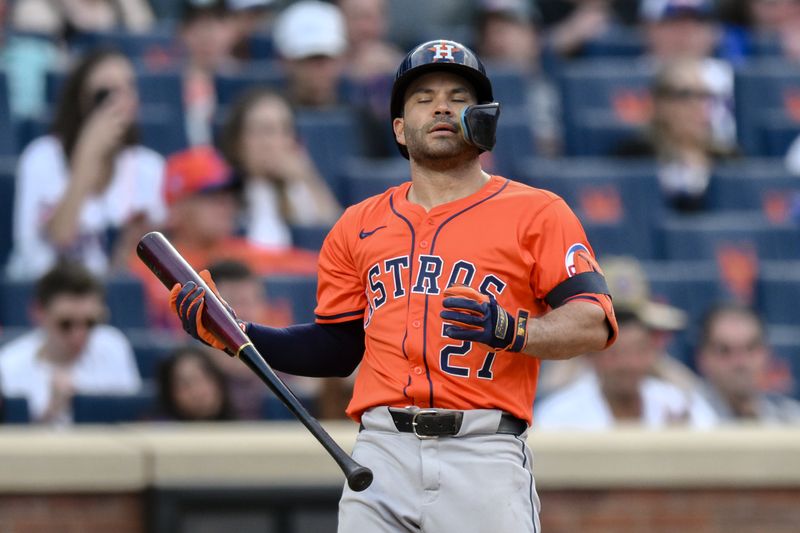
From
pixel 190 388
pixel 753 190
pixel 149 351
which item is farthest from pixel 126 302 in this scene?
pixel 753 190

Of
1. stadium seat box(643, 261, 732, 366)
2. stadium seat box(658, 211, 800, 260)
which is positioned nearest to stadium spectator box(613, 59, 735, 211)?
stadium seat box(658, 211, 800, 260)

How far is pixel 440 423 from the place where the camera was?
325cm

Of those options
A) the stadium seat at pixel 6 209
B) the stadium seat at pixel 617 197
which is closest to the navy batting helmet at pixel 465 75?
the stadium seat at pixel 6 209

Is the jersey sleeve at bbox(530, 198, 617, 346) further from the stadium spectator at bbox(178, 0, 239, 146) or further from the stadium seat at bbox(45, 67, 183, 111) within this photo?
the stadium seat at bbox(45, 67, 183, 111)

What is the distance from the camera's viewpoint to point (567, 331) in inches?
124

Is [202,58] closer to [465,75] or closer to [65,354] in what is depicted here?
[65,354]

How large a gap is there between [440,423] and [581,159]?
5.16m

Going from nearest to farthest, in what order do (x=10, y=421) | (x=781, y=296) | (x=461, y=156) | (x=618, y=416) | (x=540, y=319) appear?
(x=540, y=319)
(x=461, y=156)
(x=10, y=421)
(x=618, y=416)
(x=781, y=296)

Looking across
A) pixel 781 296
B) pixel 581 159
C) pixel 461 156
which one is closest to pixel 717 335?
pixel 781 296

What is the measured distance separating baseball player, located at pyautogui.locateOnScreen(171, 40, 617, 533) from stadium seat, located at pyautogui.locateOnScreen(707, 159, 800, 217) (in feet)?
15.9

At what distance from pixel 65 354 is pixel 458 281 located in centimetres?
312

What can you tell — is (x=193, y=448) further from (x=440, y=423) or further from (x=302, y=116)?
(x=302, y=116)

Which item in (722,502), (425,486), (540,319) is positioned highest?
(540,319)

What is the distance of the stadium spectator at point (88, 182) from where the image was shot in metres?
6.67
